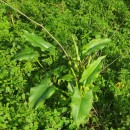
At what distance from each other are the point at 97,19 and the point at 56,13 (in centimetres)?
65

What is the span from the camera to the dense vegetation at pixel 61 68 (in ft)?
11.7

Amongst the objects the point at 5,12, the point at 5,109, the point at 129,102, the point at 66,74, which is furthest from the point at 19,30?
the point at 129,102

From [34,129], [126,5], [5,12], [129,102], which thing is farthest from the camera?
[126,5]

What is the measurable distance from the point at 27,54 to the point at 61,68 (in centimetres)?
46

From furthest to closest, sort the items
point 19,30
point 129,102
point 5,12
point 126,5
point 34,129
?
point 126,5 < point 5,12 < point 19,30 < point 129,102 < point 34,129

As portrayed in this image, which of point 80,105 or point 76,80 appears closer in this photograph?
A: point 80,105

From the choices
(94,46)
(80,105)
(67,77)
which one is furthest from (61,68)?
(80,105)

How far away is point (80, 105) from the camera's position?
3461mm

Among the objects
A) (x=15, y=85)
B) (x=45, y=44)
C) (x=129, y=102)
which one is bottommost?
(x=129, y=102)

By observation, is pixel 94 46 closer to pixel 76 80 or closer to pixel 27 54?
pixel 76 80

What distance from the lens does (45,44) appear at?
4234mm

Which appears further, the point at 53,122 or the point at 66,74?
the point at 66,74

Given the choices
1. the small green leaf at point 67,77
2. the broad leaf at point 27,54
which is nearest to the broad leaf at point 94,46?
the small green leaf at point 67,77

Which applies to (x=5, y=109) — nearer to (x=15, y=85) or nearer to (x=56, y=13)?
(x=15, y=85)
